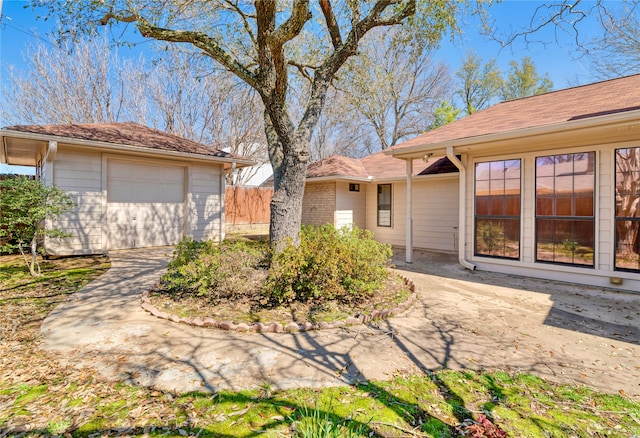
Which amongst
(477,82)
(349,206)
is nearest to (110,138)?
(349,206)

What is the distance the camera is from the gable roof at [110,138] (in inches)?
288

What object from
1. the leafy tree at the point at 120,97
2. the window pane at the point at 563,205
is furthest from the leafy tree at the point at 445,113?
the window pane at the point at 563,205

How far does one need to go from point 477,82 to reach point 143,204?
2120 cm

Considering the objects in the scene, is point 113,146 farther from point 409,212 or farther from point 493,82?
point 493,82

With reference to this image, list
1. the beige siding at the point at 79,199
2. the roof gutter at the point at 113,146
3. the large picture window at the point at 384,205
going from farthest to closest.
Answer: the large picture window at the point at 384,205 → the beige siding at the point at 79,199 → the roof gutter at the point at 113,146

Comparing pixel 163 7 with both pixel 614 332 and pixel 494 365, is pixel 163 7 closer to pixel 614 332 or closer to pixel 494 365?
pixel 494 365

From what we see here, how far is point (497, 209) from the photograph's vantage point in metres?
7.24

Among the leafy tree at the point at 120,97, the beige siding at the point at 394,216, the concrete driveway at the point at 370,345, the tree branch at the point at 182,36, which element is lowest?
the concrete driveway at the point at 370,345

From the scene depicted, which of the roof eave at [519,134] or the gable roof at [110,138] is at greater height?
the gable roof at [110,138]

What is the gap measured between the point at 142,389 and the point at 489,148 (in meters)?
7.69

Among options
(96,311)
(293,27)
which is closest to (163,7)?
(293,27)

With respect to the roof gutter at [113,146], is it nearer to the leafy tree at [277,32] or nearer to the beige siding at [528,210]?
the leafy tree at [277,32]

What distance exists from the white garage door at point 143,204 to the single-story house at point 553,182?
706 cm

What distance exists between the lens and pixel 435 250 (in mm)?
10500
